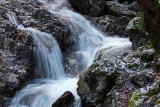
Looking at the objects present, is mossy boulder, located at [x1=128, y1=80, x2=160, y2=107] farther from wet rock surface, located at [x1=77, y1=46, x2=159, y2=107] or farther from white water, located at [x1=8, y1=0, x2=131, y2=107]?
white water, located at [x1=8, y1=0, x2=131, y2=107]

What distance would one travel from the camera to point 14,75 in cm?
774

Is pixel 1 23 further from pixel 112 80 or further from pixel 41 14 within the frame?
pixel 112 80

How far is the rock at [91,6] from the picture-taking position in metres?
14.5

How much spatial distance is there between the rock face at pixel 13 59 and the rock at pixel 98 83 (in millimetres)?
2875

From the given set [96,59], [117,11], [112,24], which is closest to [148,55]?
[96,59]

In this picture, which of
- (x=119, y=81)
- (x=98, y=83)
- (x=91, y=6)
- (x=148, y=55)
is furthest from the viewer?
(x=91, y=6)

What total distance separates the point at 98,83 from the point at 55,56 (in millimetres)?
4323

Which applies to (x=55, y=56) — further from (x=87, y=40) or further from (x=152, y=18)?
(x=152, y=18)

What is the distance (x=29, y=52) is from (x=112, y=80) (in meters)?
4.51

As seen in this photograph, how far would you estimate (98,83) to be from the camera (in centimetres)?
592

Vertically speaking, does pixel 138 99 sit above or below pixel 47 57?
above

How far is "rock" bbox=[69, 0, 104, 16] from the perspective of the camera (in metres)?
14.5

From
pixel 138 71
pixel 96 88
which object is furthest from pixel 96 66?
pixel 138 71

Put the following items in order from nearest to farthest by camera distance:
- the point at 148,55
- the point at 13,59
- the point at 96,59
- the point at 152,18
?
the point at 152,18 < the point at 148,55 < the point at 96,59 < the point at 13,59
